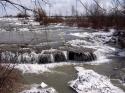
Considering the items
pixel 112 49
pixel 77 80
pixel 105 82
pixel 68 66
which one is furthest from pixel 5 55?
pixel 112 49

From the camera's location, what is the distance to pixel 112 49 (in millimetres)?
18250

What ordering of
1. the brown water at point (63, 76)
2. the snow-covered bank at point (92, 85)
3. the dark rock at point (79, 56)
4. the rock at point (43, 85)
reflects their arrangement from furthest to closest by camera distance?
the dark rock at point (79, 56) < the brown water at point (63, 76) < the rock at point (43, 85) < the snow-covered bank at point (92, 85)

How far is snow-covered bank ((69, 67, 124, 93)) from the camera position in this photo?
846 centimetres

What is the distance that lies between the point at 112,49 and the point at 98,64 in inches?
211

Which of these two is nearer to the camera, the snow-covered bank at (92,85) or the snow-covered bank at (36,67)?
the snow-covered bank at (92,85)

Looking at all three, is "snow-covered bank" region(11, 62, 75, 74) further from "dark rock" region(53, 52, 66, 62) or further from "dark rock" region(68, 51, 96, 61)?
"dark rock" region(68, 51, 96, 61)

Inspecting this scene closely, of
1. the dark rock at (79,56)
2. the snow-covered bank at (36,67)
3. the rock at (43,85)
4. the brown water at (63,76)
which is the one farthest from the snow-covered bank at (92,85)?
the dark rock at (79,56)

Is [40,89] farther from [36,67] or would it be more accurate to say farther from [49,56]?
[49,56]

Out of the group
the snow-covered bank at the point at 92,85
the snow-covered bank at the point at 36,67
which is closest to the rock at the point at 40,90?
the snow-covered bank at the point at 92,85

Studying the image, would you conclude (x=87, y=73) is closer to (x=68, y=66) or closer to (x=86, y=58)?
(x=68, y=66)

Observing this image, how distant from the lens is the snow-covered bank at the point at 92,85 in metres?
8.46

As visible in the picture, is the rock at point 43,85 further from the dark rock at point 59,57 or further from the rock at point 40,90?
the dark rock at point 59,57

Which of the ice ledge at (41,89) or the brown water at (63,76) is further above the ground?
the ice ledge at (41,89)

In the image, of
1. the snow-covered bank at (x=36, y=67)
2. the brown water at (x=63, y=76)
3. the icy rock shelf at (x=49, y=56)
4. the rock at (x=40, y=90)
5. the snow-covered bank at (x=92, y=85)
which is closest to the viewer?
the rock at (x=40, y=90)
